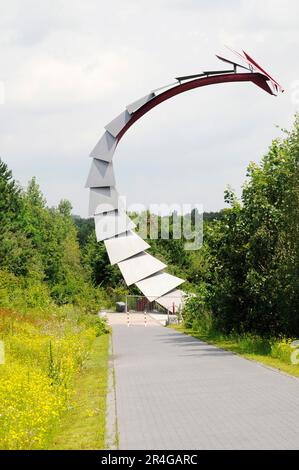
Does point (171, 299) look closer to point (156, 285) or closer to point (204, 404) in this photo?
point (156, 285)

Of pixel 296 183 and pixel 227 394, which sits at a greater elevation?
pixel 296 183

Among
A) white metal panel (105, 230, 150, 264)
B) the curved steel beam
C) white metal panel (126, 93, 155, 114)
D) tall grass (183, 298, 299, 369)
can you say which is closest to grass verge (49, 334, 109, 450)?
tall grass (183, 298, 299, 369)

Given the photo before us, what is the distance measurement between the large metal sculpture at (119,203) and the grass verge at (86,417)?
23.7m

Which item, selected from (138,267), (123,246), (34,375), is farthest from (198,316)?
(34,375)

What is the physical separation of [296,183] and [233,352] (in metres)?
4.87

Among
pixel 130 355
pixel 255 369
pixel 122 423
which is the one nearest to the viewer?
pixel 122 423

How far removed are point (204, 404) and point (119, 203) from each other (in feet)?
96.4

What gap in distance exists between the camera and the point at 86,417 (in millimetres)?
10070

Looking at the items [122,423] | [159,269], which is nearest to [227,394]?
[122,423]

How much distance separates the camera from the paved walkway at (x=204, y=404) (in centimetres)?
830

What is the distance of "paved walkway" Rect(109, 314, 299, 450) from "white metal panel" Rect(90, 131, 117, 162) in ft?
71.1

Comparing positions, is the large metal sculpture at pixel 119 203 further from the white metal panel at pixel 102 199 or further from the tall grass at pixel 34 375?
the tall grass at pixel 34 375

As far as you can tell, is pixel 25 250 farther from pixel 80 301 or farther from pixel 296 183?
pixel 296 183

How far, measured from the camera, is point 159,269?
1783 inches
